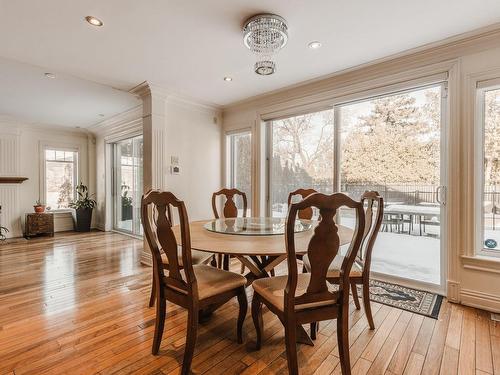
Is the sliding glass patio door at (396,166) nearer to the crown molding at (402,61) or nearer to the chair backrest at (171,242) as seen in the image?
the crown molding at (402,61)

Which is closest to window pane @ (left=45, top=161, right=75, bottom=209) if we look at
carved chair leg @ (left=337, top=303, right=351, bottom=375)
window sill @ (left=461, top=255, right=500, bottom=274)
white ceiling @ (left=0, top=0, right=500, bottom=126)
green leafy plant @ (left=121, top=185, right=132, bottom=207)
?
green leafy plant @ (left=121, top=185, right=132, bottom=207)

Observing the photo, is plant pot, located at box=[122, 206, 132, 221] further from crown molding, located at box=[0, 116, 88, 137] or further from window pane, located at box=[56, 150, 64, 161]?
crown molding, located at box=[0, 116, 88, 137]

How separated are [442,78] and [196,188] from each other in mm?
3316

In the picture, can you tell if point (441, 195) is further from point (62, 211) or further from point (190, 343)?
point (62, 211)

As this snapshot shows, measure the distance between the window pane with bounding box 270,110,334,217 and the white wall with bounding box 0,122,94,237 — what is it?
202 inches

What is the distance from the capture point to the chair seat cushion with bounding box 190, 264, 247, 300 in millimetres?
1657

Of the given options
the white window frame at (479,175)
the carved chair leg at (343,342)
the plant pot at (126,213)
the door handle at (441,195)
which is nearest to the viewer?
the carved chair leg at (343,342)

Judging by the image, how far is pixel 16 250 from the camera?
14.6ft

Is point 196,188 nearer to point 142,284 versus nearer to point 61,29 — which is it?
point 142,284

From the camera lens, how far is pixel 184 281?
1.62 m

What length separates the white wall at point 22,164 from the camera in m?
5.43

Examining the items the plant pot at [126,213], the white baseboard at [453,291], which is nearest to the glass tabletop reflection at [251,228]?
the white baseboard at [453,291]

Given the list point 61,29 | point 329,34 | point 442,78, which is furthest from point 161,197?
point 442,78

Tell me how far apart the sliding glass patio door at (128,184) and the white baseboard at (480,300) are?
5.13 metres
